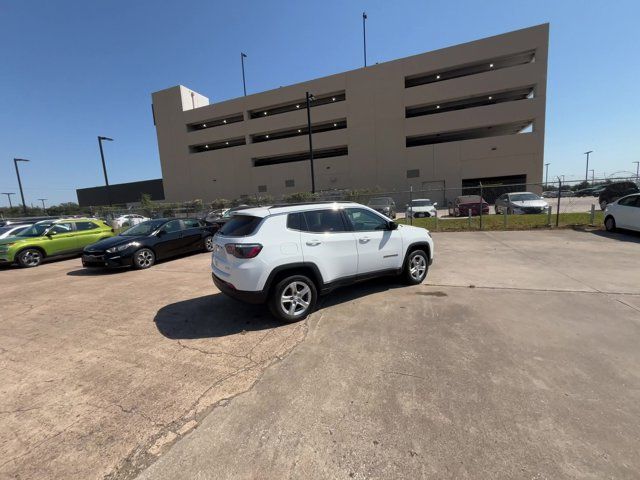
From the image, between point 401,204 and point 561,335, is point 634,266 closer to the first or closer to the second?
point 561,335

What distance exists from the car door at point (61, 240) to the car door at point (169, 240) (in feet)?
14.4

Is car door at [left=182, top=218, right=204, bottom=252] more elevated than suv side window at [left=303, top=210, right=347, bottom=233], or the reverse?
suv side window at [left=303, top=210, right=347, bottom=233]

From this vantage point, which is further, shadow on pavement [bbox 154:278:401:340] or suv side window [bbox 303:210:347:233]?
suv side window [bbox 303:210:347:233]

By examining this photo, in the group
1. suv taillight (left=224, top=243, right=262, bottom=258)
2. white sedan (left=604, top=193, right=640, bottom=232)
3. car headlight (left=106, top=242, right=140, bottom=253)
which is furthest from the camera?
white sedan (left=604, top=193, right=640, bottom=232)

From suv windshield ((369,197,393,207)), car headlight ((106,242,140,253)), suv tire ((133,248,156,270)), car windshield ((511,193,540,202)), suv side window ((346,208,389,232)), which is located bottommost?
suv tire ((133,248,156,270))

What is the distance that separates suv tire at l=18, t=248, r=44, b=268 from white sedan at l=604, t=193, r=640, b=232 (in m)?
20.3

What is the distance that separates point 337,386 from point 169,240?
8208 millimetres

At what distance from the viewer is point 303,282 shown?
435 cm

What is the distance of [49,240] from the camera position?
1028cm

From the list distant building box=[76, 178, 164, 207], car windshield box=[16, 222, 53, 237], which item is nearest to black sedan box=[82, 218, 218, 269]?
car windshield box=[16, 222, 53, 237]

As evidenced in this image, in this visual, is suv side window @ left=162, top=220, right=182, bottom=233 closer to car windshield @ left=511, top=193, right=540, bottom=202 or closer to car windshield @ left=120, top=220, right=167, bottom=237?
car windshield @ left=120, top=220, right=167, bottom=237

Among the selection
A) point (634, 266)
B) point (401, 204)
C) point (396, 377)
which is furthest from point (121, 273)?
point (401, 204)

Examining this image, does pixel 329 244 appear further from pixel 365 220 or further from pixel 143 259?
pixel 143 259

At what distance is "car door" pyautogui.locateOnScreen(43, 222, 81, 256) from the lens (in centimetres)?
1030
